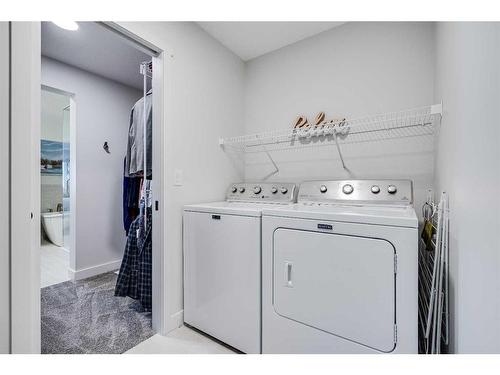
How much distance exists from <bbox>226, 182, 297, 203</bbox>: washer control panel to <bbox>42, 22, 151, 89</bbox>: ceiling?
56.5 inches

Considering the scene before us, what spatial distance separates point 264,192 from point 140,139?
1.17 metres

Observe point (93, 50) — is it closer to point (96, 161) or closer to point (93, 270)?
point (96, 161)

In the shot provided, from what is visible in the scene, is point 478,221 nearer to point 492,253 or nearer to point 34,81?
point 492,253

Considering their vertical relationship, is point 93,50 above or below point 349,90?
above

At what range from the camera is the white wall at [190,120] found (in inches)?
67.1

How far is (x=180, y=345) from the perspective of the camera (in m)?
1.58

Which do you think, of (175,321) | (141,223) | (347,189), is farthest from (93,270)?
(347,189)

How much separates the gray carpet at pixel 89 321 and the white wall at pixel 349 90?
163 centimetres

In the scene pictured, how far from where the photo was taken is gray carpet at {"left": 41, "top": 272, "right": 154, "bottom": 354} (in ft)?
5.12

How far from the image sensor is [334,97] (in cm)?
201

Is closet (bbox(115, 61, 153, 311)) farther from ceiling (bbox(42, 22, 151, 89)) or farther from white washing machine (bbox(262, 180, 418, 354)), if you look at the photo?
white washing machine (bbox(262, 180, 418, 354))

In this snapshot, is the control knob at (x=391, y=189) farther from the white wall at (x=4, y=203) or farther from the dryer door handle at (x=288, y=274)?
the white wall at (x=4, y=203)

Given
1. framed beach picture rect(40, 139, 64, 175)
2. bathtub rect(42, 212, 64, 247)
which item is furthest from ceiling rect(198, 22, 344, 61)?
bathtub rect(42, 212, 64, 247)
